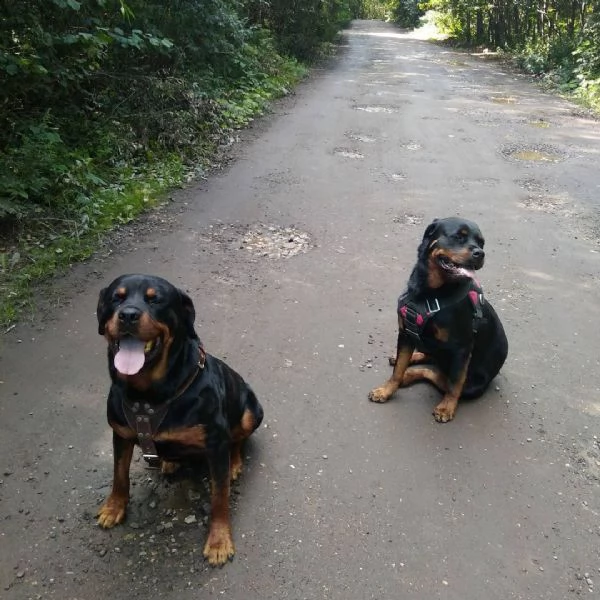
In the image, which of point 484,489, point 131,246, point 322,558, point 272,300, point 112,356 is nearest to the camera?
point 112,356

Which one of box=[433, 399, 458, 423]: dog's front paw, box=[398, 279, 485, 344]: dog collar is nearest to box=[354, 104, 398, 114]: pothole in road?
box=[398, 279, 485, 344]: dog collar

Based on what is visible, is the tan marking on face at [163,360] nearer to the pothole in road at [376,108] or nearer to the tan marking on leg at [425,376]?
the tan marking on leg at [425,376]

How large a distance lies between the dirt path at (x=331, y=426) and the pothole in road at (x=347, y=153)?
1923 mm

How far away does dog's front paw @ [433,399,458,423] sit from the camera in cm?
379

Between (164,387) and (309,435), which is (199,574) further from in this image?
(309,435)

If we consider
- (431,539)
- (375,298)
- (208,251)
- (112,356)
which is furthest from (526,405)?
(208,251)

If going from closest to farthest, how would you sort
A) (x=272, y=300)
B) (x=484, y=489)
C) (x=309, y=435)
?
1. (x=484, y=489)
2. (x=309, y=435)
3. (x=272, y=300)

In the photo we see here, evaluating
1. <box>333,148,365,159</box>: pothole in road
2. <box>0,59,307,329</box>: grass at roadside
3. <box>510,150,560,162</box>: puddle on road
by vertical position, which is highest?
<box>0,59,307,329</box>: grass at roadside

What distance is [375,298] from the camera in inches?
213

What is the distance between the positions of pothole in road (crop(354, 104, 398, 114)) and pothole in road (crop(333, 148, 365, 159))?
12.8 feet

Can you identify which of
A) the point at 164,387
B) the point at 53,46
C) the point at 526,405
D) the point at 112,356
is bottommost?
the point at 526,405

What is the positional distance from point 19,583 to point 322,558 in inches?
59.0

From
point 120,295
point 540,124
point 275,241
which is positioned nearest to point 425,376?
point 120,295

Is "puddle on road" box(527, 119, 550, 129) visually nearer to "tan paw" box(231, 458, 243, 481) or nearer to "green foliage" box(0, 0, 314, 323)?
"green foliage" box(0, 0, 314, 323)
